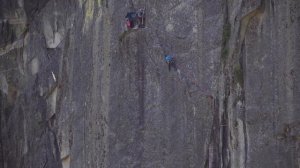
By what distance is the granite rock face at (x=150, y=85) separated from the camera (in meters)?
10.4

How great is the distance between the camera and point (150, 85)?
12930mm

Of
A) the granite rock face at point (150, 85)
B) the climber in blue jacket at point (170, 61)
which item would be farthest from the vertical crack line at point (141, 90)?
the climber in blue jacket at point (170, 61)

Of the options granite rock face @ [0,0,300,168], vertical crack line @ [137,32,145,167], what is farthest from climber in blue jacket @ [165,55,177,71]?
vertical crack line @ [137,32,145,167]

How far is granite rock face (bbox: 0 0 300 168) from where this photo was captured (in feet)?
34.1

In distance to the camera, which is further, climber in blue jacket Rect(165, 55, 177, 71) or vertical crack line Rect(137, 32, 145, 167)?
vertical crack line Rect(137, 32, 145, 167)

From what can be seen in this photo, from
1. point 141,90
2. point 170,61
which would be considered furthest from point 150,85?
point 170,61

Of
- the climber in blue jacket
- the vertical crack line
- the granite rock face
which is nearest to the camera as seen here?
the granite rock face

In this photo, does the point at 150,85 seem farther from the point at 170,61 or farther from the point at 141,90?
the point at 170,61

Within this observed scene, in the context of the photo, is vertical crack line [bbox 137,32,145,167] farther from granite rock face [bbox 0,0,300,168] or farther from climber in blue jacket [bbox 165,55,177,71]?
climber in blue jacket [bbox 165,55,177,71]

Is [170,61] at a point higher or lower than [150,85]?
higher

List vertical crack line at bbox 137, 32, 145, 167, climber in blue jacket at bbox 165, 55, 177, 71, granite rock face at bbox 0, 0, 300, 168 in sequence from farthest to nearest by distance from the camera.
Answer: vertical crack line at bbox 137, 32, 145, 167 < climber in blue jacket at bbox 165, 55, 177, 71 < granite rock face at bbox 0, 0, 300, 168

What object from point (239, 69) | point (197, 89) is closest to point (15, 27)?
point (197, 89)

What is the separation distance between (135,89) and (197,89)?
1.38 meters

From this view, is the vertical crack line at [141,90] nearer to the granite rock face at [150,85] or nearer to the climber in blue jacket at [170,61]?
the granite rock face at [150,85]
